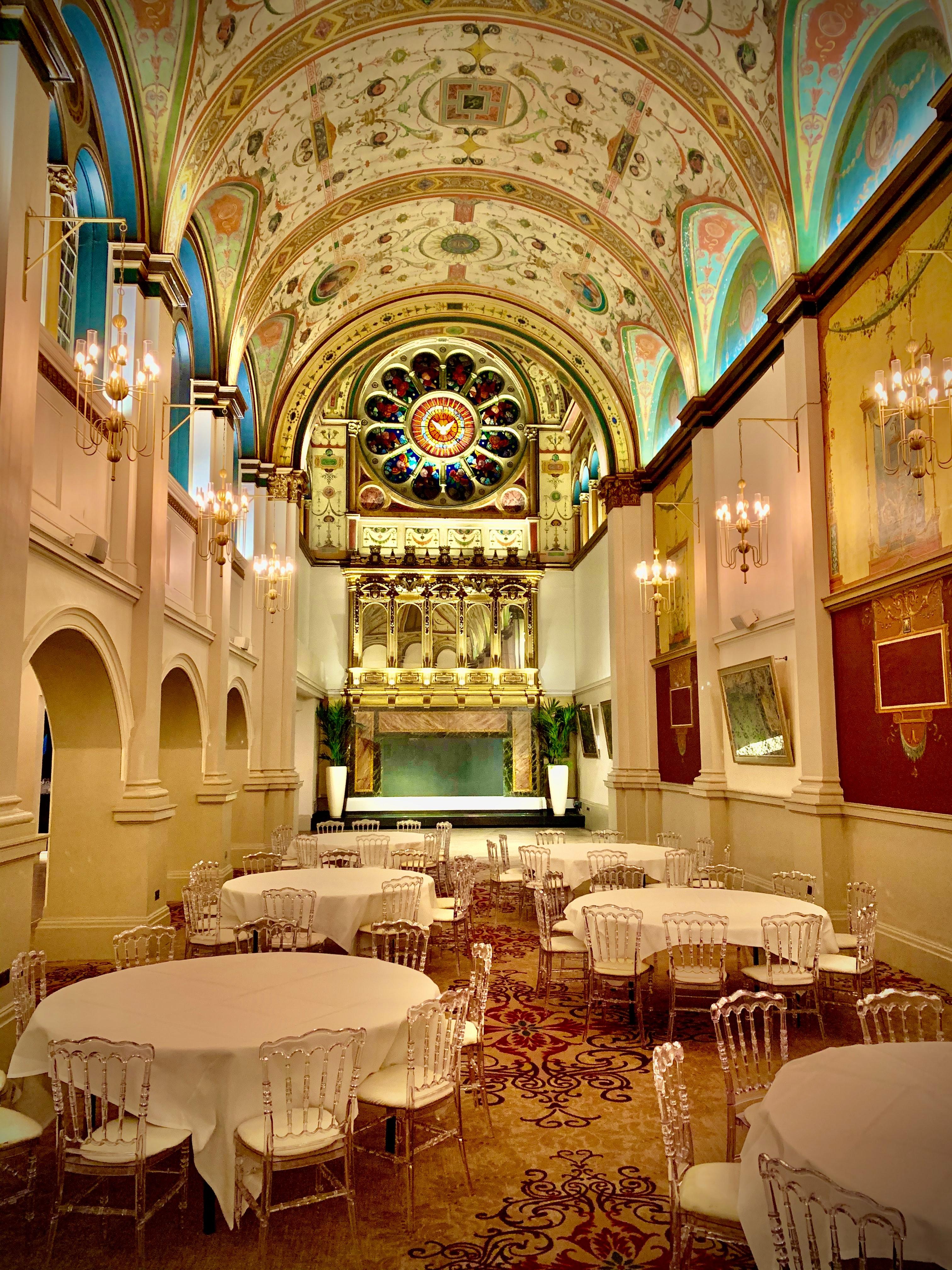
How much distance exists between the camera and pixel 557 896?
9.06 metres

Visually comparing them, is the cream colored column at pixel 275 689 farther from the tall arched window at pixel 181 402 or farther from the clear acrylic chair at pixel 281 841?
the tall arched window at pixel 181 402

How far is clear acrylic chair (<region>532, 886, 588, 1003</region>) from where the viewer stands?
7152mm

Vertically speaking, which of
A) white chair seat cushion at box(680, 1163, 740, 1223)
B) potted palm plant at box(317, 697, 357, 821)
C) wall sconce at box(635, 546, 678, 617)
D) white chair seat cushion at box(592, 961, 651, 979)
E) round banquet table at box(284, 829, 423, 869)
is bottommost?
white chair seat cushion at box(592, 961, 651, 979)

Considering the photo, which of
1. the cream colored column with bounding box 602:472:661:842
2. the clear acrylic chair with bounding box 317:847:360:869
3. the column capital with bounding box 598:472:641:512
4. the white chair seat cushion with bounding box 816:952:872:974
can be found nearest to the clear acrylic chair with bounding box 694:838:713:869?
the white chair seat cushion with bounding box 816:952:872:974

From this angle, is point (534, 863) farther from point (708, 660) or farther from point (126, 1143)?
point (126, 1143)

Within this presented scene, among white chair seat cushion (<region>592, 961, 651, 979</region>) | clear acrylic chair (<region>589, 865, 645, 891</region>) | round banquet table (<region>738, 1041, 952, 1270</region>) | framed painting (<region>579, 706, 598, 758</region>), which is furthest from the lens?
framed painting (<region>579, 706, 598, 758</region>)

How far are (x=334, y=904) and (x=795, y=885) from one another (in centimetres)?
442

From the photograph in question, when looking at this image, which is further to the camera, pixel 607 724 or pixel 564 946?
pixel 607 724

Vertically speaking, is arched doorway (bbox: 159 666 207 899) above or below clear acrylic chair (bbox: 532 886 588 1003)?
above

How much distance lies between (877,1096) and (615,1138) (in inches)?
77.7

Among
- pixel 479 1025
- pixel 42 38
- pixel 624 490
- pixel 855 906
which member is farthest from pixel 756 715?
pixel 42 38

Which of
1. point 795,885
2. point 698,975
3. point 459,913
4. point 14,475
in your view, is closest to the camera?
point 14,475

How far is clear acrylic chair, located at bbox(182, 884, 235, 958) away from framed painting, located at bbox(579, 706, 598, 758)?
43.9 feet

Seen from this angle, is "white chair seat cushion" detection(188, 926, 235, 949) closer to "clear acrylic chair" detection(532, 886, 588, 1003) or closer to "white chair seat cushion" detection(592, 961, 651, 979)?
"clear acrylic chair" detection(532, 886, 588, 1003)
